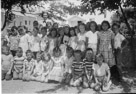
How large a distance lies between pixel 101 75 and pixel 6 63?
161cm

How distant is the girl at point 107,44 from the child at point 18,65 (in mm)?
1329

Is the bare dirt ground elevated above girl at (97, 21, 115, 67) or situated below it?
below

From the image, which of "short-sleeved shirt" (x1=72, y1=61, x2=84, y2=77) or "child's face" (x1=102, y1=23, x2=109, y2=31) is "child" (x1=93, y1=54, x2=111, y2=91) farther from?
"child's face" (x1=102, y1=23, x2=109, y2=31)

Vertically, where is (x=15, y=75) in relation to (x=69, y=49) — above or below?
below

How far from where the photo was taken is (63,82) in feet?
10.0

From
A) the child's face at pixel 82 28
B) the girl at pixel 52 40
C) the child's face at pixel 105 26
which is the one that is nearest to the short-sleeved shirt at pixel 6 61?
the girl at pixel 52 40

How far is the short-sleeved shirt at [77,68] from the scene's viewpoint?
296cm

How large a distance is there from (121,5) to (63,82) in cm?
146

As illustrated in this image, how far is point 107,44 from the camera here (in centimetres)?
292

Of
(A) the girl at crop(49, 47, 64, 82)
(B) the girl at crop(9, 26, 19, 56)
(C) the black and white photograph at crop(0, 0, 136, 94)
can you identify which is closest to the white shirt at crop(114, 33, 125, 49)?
(C) the black and white photograph at crop(0, 0, 136, 94)

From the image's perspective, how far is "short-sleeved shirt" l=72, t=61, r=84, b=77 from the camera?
2.96m

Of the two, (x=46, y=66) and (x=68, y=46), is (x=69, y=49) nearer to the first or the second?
(x=68, y=46)

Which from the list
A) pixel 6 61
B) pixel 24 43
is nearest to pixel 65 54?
pixel 24 43

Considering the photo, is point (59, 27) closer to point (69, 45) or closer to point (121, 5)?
point (69, 45)
